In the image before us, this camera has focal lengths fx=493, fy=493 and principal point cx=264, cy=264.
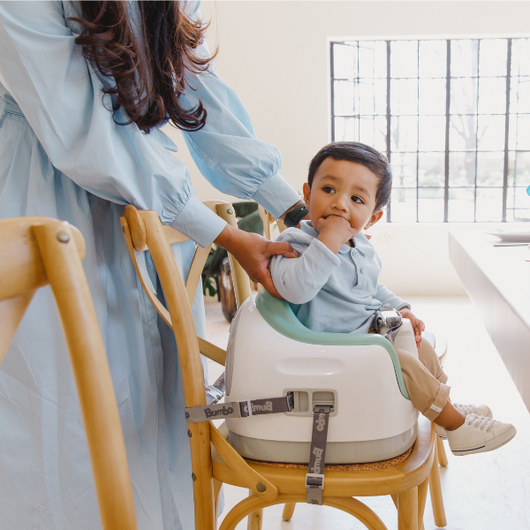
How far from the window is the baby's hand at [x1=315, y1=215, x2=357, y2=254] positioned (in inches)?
151

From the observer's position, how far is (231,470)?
2.43 feet

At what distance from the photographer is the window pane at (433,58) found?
14.0 feet

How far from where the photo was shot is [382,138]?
449 cm

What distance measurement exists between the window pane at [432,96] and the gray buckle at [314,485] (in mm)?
4286

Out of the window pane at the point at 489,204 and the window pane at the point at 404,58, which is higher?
the window pane at the point at 404,58

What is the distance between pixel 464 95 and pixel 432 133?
16.4 inches

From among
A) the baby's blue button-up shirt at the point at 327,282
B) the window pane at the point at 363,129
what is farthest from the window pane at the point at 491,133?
the baby's blue button-up shirt at the point at 327,282

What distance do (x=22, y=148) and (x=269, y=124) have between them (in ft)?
11.9

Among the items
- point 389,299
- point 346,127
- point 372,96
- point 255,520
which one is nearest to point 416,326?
point 389,299

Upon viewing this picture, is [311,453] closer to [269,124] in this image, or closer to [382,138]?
[269,124]

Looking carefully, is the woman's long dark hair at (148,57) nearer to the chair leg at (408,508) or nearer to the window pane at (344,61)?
the chair leg at (408,508)

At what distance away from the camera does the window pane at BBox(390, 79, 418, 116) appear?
4.39 metres

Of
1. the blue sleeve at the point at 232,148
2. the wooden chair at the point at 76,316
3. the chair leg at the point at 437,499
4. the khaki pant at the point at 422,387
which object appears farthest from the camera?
the chair leg at the point at 437,499

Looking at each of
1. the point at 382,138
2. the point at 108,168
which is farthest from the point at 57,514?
the point at 382,138
